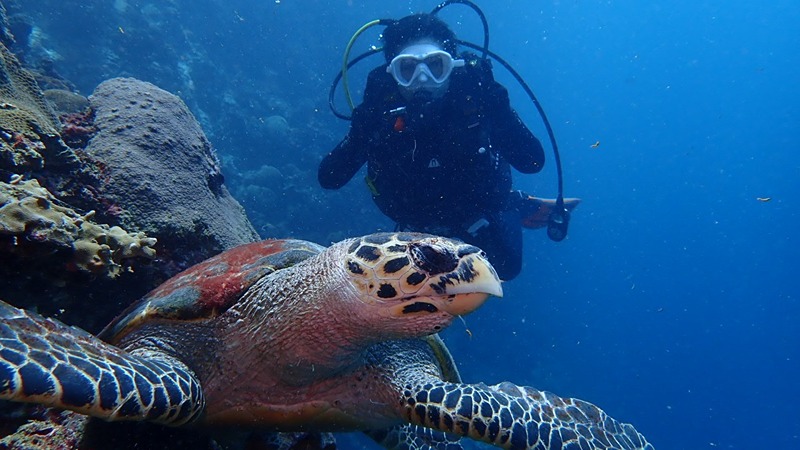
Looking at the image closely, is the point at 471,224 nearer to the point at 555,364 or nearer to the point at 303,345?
the point at 303,345

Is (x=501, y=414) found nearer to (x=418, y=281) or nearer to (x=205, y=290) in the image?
(x=418, y=281)

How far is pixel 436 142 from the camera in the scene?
225 inches

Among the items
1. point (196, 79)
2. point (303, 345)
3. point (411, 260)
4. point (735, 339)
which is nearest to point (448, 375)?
point (303, 345)

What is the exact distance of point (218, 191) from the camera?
4.23 meters

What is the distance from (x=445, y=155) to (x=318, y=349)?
402 centimetres

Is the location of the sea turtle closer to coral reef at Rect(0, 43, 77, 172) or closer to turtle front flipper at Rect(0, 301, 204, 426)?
turtle front flipper at Rect(0, 301, 204, 426)

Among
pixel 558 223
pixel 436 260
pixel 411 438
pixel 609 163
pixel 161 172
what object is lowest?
pixel 411 438

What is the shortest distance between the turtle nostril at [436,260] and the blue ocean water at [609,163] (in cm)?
651

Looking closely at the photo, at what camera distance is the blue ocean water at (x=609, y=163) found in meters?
17.5

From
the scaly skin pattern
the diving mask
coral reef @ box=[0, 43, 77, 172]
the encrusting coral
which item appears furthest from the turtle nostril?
the diving mask

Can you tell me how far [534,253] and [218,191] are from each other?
3288 centimetres

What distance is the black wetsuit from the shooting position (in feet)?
18.7

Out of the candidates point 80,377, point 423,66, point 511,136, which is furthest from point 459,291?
point 511,136

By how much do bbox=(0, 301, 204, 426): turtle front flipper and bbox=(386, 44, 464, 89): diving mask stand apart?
480cm
